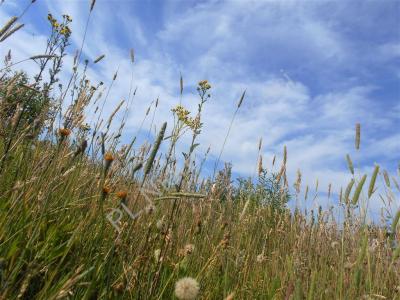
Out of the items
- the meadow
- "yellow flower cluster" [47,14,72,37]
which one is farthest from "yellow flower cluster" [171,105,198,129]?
"yellow flower cluster" [47,14,72,37]

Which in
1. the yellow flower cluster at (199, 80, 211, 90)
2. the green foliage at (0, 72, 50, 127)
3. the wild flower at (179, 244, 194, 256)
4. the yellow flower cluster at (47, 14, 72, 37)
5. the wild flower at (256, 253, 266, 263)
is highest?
the yellow flower cluster at (47, 14, 72, 37)

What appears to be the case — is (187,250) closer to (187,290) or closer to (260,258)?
(187,290)

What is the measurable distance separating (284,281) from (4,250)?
1790mm

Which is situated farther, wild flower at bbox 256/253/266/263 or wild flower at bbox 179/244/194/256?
wild flower at bbox 256/253/266/263

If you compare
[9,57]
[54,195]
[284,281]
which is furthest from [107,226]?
[9,57]

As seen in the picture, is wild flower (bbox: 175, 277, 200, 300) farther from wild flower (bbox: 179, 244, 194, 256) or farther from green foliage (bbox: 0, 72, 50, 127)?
green foliage (bbox: 0, 72, 50, 127)

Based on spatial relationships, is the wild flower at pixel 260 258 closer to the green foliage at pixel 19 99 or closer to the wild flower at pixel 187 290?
the wild flower at pixel 187 290

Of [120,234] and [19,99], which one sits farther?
[19,99]

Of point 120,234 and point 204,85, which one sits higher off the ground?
point 204,85

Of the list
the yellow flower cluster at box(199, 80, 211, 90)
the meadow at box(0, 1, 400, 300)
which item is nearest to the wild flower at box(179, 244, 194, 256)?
the meadow at box(0, 1, 400, 300)

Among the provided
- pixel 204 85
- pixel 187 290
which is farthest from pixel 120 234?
pixel 204 85

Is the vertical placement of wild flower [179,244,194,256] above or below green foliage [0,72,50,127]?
below

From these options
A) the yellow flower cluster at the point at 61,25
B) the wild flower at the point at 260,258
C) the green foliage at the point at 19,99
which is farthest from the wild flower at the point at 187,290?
the yellow flower cluster at the point at 61,25

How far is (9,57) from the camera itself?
3777 millimetres
